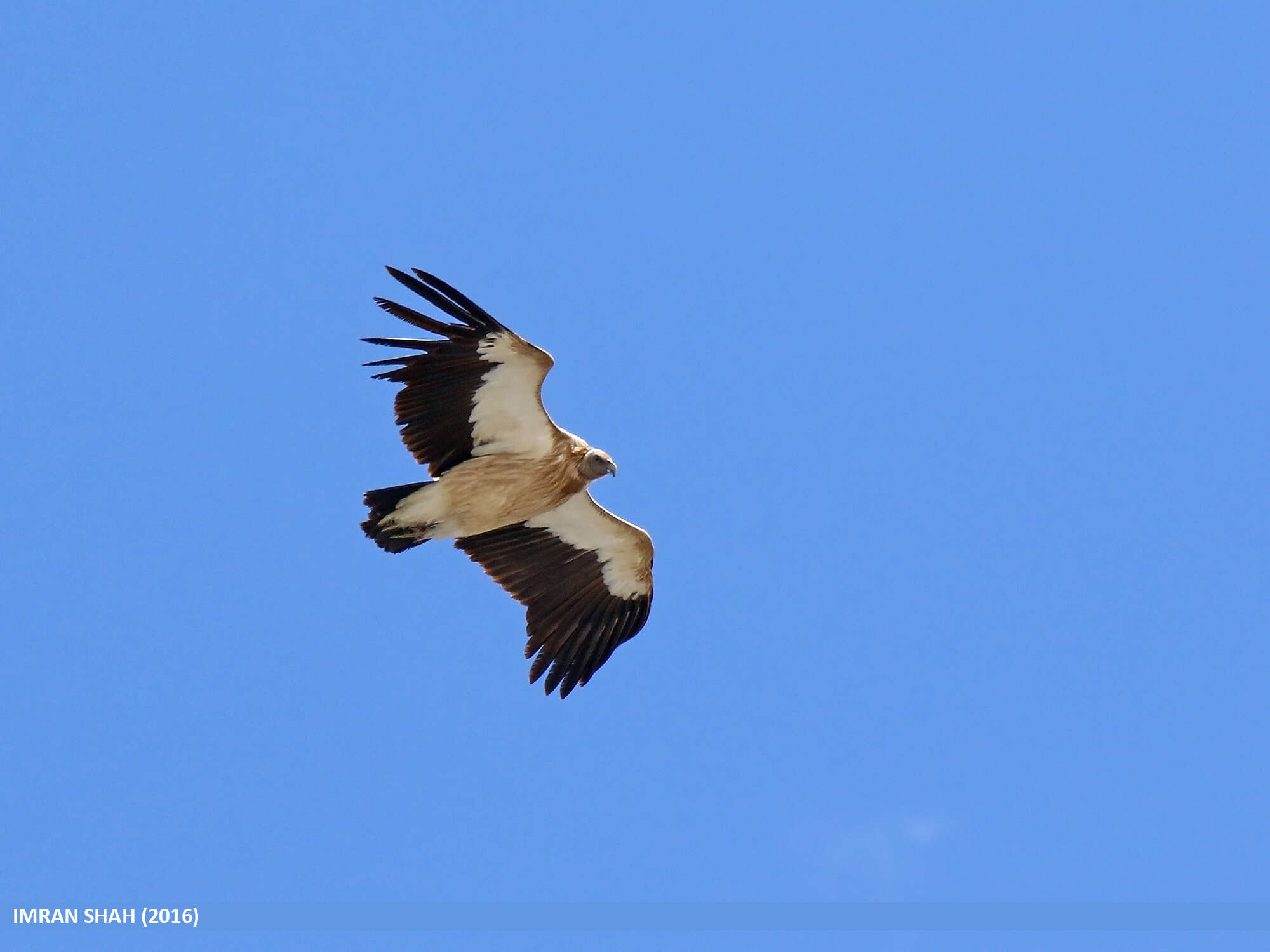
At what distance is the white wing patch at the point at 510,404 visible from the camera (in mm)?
16531

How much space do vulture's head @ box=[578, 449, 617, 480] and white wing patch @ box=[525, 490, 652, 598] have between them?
60 cm

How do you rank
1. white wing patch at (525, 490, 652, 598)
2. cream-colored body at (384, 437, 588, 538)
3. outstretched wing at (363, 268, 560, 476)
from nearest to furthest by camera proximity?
outstretched wing at (363, 268, 560, 476)
cream-colored body at (384, 437, 588, 538)
white wing patch at (525, 490, 652, 598)

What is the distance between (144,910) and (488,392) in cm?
632

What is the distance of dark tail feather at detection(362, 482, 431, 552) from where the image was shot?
16.8 metres

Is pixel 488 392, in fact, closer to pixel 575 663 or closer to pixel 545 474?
pixel 545 474

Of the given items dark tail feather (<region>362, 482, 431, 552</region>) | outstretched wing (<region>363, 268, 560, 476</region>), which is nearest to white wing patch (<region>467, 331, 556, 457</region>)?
outstretched wing (<region>363, 268, 560, 476</region>)

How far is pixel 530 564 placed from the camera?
18438 mm

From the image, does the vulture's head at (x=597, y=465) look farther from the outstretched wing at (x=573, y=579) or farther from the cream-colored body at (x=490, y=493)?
the outstretched wing at (x=573, y=579)

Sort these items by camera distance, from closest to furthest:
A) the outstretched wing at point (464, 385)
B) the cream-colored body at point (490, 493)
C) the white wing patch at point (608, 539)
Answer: the outstretched wing at point (464, 385) < the cream-colored body at point (490, 493) < the white wing patch at point (608, 539)

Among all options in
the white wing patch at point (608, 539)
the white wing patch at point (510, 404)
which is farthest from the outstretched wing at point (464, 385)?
the white wing patch at point (608, 539)

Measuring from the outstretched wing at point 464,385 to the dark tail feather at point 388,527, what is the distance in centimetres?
42

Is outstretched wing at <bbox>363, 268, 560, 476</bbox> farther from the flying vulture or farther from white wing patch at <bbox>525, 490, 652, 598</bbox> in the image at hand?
white wing patch at <bbox>525, 490, 652, 598</bbox>

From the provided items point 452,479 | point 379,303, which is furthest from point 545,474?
point 379,303

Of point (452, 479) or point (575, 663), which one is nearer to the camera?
point (452, 479)
